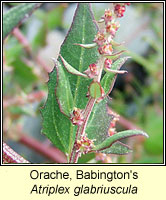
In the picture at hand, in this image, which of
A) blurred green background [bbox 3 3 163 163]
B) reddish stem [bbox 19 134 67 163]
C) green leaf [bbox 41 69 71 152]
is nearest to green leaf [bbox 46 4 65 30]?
blurred green background [bbox 3 3 163 163]

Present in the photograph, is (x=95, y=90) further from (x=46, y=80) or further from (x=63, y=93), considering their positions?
(x=46, y=80)

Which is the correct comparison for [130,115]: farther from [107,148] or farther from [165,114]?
[107,148]

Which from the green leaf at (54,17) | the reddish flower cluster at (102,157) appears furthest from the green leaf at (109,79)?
the green leaf at (54,17)

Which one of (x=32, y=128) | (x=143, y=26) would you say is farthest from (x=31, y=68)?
(x=143, y=26)

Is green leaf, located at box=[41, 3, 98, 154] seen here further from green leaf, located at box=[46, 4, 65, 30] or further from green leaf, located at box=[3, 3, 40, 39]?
green leaf, located at box=[46, 4, 65, 30]

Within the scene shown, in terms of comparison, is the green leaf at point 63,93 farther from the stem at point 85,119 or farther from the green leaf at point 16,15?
the green leaf at point 16,15
